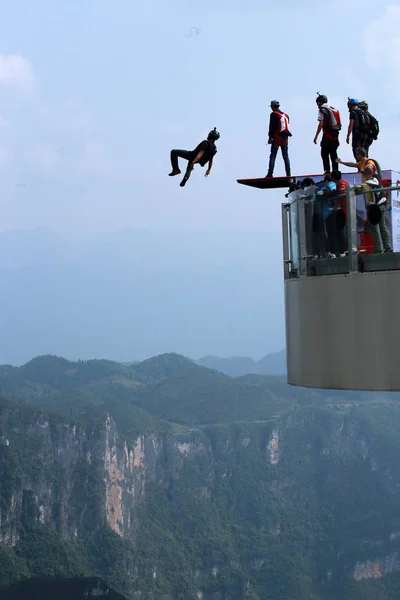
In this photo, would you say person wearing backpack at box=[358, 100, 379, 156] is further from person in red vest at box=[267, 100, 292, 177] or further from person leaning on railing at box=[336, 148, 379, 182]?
person leaning on railing at box=[336, 148, 379, 182]

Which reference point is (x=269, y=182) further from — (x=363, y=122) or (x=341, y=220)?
(x=341, y=220)

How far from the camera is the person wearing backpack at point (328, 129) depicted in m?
12.4

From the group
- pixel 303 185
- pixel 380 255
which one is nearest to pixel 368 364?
pixel 380 255

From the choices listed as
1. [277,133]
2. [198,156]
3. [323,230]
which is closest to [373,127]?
[277,133]

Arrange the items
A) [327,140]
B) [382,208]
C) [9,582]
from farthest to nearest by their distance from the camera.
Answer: [9,582], [327,140], [382,208]

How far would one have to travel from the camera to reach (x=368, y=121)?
12.8 m

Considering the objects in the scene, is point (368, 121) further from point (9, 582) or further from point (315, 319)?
point (9, 582)

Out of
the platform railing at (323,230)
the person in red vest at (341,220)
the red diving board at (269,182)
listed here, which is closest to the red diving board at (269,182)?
the red diving board at (269,182)

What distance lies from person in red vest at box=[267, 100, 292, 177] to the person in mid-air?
115cm

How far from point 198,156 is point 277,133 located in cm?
167

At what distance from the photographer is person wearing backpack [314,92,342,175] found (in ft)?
40.6

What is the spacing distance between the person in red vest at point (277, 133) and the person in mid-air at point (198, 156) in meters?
1.15

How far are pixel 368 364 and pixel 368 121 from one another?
609 cm

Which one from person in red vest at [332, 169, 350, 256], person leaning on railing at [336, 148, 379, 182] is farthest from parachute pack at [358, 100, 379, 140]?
person in red vest at [332, 169, 350, 256]
